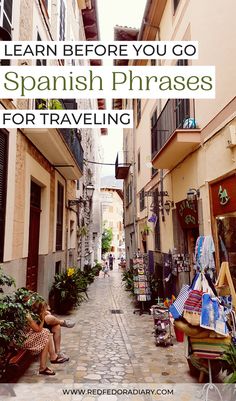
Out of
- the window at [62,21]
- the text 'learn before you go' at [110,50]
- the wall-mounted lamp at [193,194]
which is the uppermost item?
the window at [62,21]

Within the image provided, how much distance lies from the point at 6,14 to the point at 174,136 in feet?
13.4

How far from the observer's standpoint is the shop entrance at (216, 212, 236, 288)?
203 inches

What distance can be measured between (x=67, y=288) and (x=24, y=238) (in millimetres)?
3035

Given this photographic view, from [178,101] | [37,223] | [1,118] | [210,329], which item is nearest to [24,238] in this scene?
[37,223]

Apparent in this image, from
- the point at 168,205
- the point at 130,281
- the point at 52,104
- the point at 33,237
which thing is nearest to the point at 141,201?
the point at 130,281

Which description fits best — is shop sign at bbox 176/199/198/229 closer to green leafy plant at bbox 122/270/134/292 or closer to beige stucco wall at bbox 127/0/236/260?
beige stucco wall at bbox 127/0/236/260

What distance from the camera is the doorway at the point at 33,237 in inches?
313

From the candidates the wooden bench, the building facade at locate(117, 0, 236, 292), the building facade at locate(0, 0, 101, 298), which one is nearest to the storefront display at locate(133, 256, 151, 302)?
the building facade at locate(117, 0, 236, 292)

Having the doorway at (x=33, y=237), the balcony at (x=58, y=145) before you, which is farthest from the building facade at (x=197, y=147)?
the doorway at (x=33, y=237)

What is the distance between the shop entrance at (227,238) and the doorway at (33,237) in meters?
4.79

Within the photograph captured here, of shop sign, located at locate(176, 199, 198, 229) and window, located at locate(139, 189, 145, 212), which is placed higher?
window, located at locate(139, 189, 145, 212)

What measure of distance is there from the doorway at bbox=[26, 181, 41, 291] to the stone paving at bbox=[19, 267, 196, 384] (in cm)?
159

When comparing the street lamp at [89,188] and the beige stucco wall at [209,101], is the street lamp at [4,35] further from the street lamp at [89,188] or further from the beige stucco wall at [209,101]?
the street lamp at [89,188]

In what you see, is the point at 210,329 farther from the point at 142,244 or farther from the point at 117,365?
the point at 142,244
